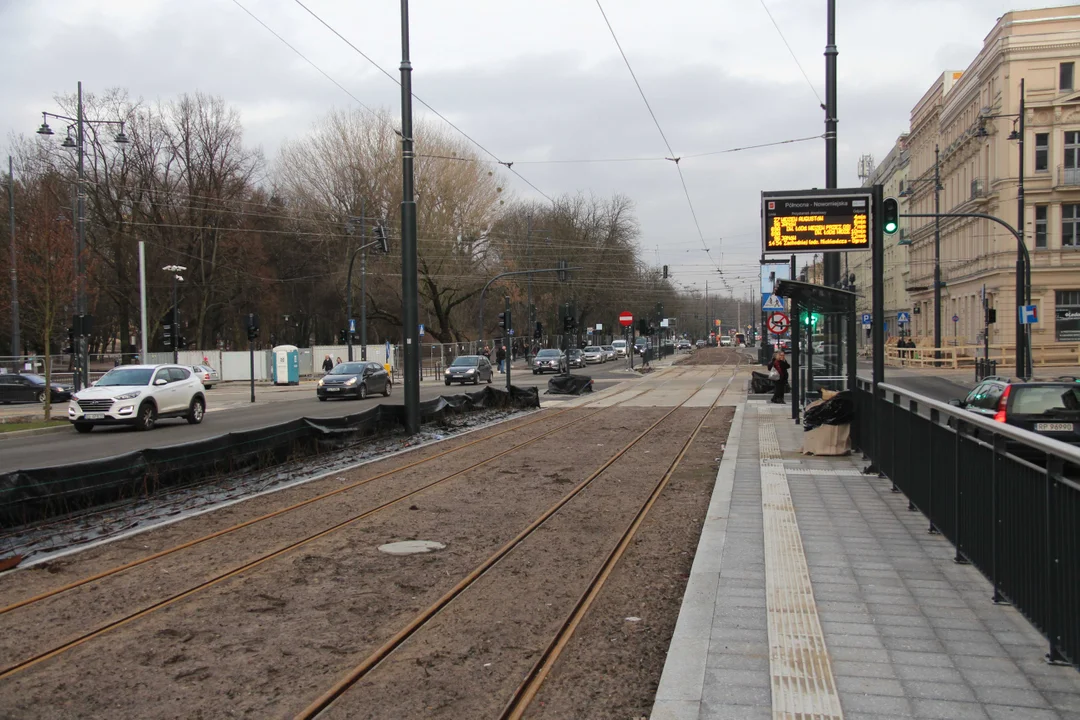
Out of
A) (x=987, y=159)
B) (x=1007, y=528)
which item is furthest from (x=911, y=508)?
(x=987, y=159)

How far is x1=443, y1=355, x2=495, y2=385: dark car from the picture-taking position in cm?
4388

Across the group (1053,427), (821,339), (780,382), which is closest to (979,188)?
(780,382)

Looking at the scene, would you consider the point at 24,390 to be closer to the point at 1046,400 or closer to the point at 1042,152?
the point at 1046,400

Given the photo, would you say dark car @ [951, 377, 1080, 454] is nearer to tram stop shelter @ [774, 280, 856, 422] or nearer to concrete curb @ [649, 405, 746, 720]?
tram stop shelter @ [774, 280, 856, 422]

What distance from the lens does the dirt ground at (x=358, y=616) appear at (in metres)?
4.54

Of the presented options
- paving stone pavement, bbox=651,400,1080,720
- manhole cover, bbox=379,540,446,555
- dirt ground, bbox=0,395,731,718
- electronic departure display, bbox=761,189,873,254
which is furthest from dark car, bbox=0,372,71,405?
paving stone pavement, bbox=651,400,1080,720

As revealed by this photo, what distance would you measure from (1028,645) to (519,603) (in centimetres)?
305

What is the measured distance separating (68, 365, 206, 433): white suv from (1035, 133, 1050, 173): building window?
45.6 meters

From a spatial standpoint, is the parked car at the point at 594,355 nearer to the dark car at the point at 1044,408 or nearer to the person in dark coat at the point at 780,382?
the person in dark coat at the point at 780,382

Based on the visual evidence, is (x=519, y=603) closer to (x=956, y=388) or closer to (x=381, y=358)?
(x=956, y=388)

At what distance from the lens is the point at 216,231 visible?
55031 millimetres

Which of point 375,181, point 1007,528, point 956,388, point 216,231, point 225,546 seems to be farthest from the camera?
point 216,231

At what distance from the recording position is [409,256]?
17141mm

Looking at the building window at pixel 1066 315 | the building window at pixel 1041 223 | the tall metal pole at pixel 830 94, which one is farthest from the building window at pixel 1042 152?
the tall metal pole at pixel 830 94
